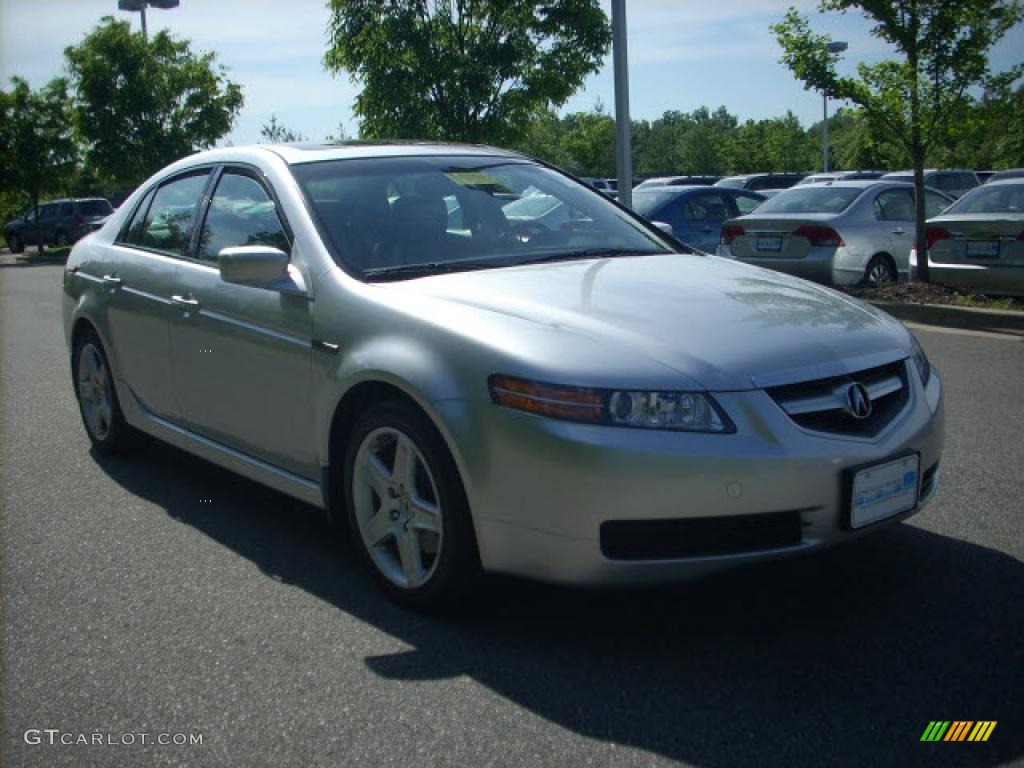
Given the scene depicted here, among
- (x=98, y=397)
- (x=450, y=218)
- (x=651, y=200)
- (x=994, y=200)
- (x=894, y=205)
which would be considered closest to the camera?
(x=450, y=218)

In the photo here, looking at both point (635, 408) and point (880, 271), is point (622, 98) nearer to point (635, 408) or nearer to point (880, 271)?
point (880, 271)

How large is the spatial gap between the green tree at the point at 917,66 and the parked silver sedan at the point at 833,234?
55cm

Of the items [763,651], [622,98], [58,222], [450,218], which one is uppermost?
[622,98]

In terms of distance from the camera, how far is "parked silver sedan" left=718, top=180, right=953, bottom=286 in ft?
40.8

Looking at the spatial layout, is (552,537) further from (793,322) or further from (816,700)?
(793,322)

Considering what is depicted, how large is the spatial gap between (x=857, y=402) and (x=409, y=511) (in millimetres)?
1455

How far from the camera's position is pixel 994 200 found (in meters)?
11.1

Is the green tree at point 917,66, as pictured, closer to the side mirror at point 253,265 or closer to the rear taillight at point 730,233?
the rear taillight at point 730,233

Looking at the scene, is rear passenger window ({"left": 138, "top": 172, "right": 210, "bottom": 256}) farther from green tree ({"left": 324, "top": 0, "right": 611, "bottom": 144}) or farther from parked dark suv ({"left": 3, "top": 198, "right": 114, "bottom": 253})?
parked dark suv ({"left": 3, "top": 198, "right": 114, "bottom": 253})

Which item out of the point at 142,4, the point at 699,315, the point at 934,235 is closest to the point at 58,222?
the point at 142,4

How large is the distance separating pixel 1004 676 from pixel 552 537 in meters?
Answer: 1.30

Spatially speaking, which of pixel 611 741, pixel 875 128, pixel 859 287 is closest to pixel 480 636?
pixel 611 741

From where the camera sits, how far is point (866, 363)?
139 inches

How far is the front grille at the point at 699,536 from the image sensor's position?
10.5 feet
